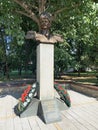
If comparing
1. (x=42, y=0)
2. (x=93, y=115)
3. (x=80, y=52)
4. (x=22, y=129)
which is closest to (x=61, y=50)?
(x=80, y=52)

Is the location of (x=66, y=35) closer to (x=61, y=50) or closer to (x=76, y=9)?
(x=61, y=50)

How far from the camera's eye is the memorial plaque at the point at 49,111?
15.3 feet

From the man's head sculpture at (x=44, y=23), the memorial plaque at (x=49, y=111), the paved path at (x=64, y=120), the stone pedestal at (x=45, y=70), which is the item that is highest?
the man's head sculpture at (x=44, y=23)

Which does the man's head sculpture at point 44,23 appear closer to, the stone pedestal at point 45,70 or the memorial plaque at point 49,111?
the stone pedestal at point 45,70

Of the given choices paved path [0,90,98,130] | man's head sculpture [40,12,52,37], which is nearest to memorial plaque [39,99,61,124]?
paved path [0,90,98,130]

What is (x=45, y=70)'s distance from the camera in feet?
17.2

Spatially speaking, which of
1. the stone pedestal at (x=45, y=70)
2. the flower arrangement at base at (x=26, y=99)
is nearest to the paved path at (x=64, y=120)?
the flower arrangement at base at (x=26, y=99)

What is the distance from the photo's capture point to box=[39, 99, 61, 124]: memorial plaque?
465 cm

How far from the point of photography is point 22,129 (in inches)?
163

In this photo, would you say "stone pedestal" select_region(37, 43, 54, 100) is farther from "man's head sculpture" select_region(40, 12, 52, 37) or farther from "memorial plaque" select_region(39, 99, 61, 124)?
"man's head sculpture" select_region(40, 12, 52, 37)

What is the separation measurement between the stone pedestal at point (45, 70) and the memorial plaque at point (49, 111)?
27 cm

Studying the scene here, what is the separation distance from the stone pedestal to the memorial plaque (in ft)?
0.88

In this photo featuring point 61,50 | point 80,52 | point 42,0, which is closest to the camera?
point 42,0

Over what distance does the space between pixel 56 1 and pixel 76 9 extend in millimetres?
1043
